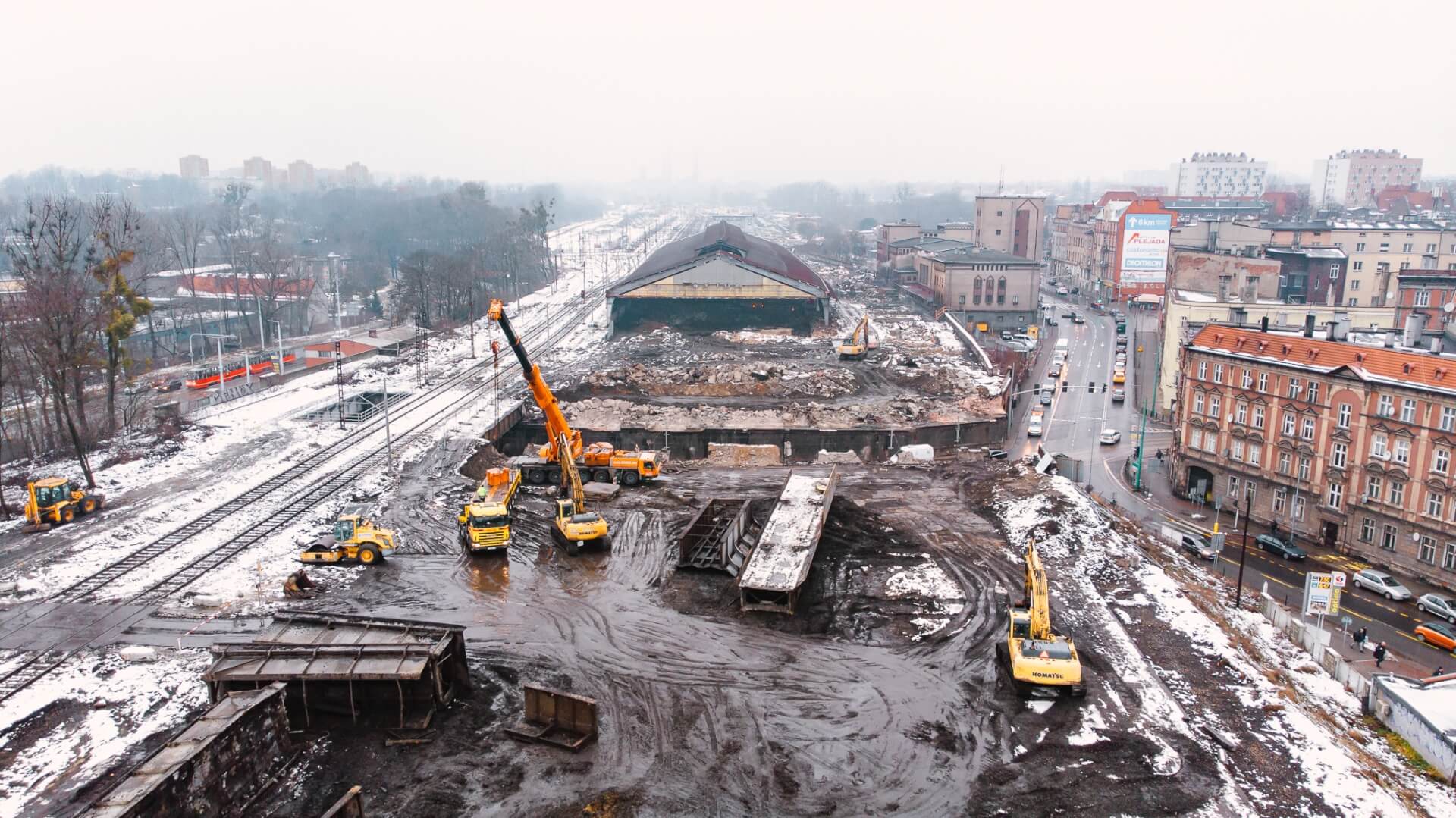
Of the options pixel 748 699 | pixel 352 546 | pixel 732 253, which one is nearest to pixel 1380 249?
pixel 732 253

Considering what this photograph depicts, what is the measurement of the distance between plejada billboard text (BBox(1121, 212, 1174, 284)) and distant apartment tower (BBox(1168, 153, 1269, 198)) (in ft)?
356

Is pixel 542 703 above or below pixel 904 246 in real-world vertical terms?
below

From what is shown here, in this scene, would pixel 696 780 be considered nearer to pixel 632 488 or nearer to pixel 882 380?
pixel 632 488

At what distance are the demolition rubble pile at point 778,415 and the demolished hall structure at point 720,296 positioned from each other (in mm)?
24347

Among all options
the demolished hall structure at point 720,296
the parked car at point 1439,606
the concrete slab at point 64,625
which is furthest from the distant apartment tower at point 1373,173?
the concrete slab at point 64,625

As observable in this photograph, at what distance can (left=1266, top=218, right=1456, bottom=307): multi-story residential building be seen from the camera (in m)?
66.2

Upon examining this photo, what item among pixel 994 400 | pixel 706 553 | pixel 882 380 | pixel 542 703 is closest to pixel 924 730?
pixel 542 703

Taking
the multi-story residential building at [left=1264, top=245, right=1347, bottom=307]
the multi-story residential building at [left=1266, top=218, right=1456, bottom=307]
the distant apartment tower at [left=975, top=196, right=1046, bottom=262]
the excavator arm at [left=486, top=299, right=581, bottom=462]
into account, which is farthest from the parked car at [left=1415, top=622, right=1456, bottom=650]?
the distant apartment tower at [left=975, top=196, right=1046, bottom=262]

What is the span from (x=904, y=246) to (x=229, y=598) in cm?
9402

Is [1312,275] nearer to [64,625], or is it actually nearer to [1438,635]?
[1438,635]

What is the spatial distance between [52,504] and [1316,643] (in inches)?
1522

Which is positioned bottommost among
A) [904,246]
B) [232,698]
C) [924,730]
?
[924,730]

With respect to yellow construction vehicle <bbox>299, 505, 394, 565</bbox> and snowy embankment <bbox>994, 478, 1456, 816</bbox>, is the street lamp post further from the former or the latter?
yellow construction vehicle <bbox>299, 505, 394, 565</bbox>

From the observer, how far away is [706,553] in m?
29.7
